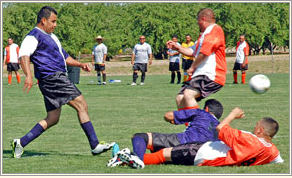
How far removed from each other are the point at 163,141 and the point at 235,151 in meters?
0.91

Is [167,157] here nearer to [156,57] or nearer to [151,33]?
[151,33]

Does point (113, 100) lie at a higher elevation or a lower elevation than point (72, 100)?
lower

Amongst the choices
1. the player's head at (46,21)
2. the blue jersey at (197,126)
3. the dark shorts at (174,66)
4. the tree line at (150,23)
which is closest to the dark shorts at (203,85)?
the blue jersey at (197,126)

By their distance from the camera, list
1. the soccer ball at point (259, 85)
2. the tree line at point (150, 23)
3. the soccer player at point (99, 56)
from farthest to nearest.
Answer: the tree line at point (150, 23), the soccer player at point (99, 56), the soccer ball at point (259, 85)

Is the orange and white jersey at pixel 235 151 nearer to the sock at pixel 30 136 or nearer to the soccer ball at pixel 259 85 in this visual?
the soccer ball at pixel 259 85

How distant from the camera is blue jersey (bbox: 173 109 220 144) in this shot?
282 inches

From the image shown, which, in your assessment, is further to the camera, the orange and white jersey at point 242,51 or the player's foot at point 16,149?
the orange and white jersey at point 242,51

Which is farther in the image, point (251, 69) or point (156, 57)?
point (156, 57)

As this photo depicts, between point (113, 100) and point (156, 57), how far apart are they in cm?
5875

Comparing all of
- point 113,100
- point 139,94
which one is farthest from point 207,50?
point 139,94

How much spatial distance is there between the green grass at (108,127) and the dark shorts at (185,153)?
125 mm

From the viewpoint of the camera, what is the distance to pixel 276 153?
22.9 ft

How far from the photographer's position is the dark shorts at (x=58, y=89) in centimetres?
793

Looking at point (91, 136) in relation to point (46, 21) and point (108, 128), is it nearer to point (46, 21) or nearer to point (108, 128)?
point (46, 21)
